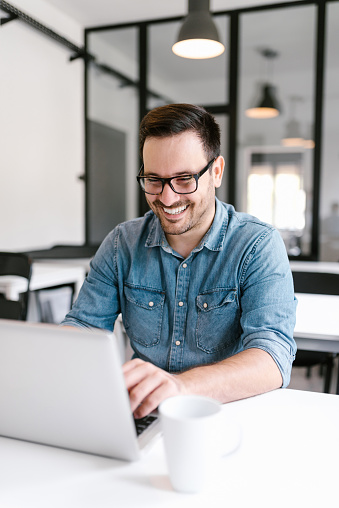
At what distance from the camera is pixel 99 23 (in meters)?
5.10

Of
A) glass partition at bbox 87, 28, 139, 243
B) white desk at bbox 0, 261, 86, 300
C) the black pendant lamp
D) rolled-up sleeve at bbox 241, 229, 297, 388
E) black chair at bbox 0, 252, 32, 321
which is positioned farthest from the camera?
glass partition at bbox 87, 28, 139, 243

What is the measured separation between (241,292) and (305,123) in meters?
3.53

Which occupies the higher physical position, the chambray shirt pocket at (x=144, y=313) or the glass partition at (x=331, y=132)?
the glass partition at (x=331, y=132)

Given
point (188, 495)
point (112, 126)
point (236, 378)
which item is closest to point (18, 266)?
point (236, 378)

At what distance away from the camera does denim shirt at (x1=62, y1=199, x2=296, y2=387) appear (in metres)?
1.25

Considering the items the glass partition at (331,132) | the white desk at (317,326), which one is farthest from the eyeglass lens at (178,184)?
the glass partition at (331,132)

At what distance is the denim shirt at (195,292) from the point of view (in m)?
1.25

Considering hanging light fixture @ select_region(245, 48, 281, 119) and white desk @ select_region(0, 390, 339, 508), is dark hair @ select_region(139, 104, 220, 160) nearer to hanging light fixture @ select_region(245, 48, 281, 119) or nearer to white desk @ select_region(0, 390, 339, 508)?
white desk @ select_region(0, 390, 339, 508)

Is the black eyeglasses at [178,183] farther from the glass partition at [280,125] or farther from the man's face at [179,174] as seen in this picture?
the glass partition at [280,125]

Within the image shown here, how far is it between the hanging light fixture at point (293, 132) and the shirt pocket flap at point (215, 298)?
3.47 m

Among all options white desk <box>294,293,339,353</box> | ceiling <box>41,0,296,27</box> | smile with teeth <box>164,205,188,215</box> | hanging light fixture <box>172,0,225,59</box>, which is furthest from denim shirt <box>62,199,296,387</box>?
ceiling <box>41,0,296,27</box>

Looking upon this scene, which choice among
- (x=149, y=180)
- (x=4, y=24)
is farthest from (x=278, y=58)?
(x=149, y=180)

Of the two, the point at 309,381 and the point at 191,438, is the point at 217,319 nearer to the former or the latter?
the point at 191,438

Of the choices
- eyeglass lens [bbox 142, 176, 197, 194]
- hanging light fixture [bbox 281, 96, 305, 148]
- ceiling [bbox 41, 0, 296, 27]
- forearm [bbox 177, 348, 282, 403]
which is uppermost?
ceiling [bbox 41, 0, 296, 27]
